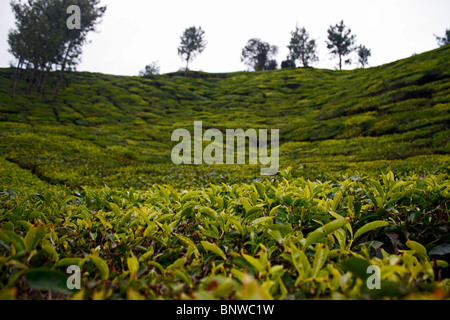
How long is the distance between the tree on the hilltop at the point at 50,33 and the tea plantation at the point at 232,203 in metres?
4.46

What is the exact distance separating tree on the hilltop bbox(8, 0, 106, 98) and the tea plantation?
4461mm

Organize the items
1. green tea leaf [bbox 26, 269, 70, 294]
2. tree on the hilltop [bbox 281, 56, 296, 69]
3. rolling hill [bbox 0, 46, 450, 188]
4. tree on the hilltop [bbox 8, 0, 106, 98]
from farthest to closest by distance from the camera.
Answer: tree on the hilltop [bbox 281, 56, 296, 69] → tree on the hilltop [bbox 8, 0, 106, 98] → rolling hill [bbox 0, 46, 450, 188] → green tea leaf [bbox 26, 269, 70, 294]

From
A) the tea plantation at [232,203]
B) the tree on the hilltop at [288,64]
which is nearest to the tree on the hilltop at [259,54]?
the tree on the hilltop at [288,64]

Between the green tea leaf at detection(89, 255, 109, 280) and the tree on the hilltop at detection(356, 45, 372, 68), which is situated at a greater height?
the tree on the hilltop at detection(356, 45, 372, 68)

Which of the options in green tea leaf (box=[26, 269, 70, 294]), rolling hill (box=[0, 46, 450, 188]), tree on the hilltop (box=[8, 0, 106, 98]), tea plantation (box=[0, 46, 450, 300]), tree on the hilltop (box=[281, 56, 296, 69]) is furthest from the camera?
tree on the hilltop (box=[281, 56, 296, 69])

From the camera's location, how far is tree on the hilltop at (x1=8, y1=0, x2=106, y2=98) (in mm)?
29516

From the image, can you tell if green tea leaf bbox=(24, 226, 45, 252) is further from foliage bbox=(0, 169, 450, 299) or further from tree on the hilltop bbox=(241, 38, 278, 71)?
tree on the hilltop bbox=(241, 38, 278, 71)

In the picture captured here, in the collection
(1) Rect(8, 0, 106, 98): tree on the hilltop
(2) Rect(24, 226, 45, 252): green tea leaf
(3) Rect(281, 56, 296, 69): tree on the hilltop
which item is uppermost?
(3) Rect(281, 56, 296, 69): tree on the hilltop

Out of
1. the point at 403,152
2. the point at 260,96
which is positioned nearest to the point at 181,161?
the point at 403,152

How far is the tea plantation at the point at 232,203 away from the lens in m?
1.03

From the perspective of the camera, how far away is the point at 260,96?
117ft

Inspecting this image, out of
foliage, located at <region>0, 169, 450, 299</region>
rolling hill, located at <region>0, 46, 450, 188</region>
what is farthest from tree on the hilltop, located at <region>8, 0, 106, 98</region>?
foliage, located at <region>0, 169, 450, 299</region>

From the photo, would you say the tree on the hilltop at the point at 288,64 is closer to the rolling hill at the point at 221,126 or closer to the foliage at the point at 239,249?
the rolling hill at the point at 221,126

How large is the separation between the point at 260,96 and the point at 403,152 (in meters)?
28.3
